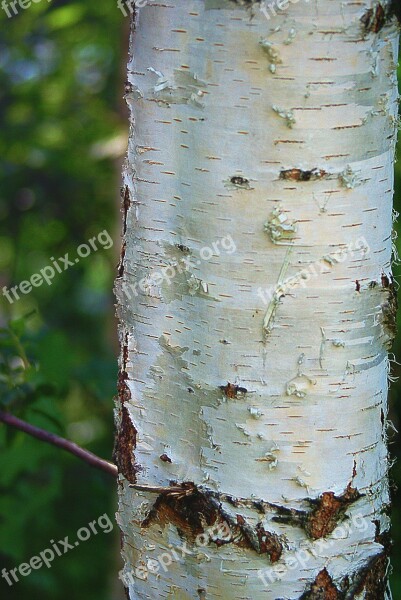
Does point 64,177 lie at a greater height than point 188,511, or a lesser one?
greater

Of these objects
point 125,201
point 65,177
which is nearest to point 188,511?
point 125,201

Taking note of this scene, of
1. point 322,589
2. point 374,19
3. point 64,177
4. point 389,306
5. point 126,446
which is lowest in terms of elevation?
point 322,589

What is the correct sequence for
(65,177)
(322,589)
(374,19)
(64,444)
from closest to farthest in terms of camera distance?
(374,19), (322,589), (64,444), (65,177)

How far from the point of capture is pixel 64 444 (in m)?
1.08

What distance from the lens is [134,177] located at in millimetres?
799

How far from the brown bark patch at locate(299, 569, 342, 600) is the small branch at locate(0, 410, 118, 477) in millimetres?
315

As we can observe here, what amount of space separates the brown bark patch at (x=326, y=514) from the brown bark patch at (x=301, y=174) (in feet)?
1.18

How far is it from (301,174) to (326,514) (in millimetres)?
389

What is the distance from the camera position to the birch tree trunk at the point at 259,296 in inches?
27.7

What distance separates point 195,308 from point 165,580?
0.35 metres

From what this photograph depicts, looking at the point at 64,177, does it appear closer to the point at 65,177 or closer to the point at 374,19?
the point at 65,177

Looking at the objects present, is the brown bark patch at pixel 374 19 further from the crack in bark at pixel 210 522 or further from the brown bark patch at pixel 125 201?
the crack in bark at pixel 210 522

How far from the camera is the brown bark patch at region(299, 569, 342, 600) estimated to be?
800 millimetres

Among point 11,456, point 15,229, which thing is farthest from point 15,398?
point 15,229
